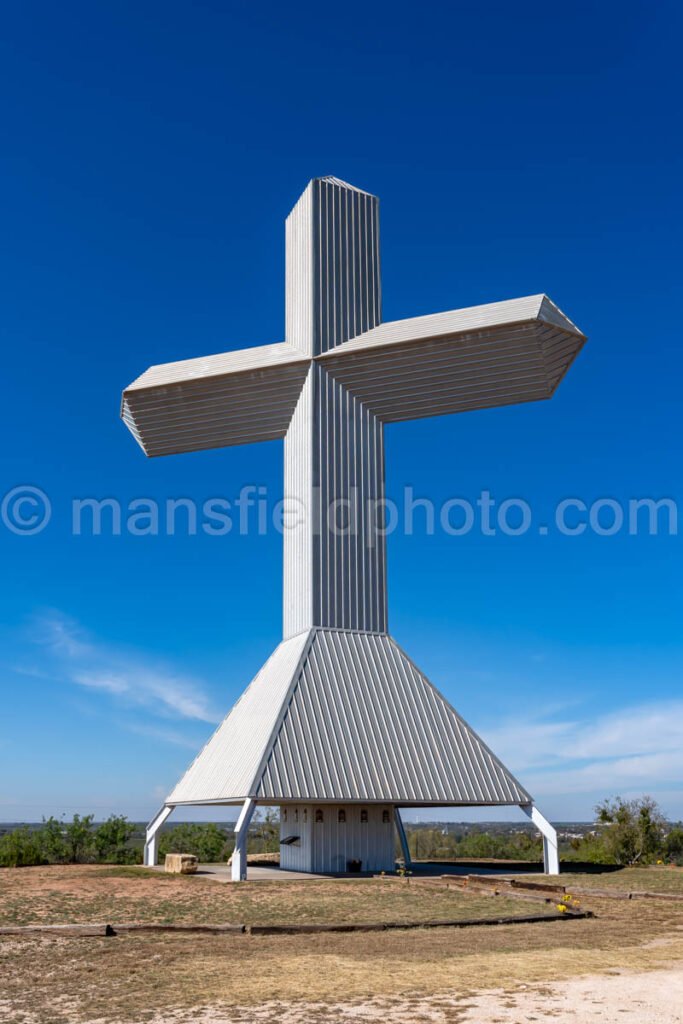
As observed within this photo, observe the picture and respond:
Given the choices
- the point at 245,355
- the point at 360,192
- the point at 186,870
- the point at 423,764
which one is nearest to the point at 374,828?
the point at 423,764

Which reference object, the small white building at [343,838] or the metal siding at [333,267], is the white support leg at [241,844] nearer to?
the small white building at [343,838]

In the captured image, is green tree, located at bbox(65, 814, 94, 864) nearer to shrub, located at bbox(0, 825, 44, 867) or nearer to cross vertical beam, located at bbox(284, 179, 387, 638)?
shrub, located at bbox(0, 825, 44, 867)

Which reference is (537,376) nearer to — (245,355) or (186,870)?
(245,355)

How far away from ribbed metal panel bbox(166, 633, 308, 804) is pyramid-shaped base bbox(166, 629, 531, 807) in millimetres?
31

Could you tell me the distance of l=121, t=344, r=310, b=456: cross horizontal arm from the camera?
83.7 ft

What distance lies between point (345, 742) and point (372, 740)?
72 centimetres

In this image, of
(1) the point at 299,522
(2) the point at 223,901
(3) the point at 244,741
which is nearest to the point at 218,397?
(1) the point at 299,522

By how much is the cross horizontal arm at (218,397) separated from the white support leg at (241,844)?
10364 mm

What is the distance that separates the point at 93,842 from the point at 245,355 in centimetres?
1394

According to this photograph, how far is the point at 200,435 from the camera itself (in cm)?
2705

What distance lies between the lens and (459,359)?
24.4 m

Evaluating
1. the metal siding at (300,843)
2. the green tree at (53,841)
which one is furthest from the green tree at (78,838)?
the metal siding at (300,843)

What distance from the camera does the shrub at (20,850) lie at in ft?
82.9

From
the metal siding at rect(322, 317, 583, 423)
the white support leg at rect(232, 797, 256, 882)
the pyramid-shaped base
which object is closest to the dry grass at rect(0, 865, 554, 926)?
the white support leg at rect(232, 797, 256, 882)
